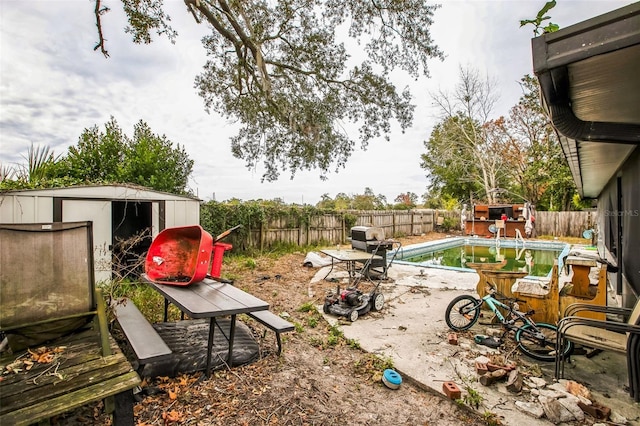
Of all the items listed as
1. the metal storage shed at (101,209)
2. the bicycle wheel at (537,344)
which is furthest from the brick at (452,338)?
the metal storage shed at (101,209)

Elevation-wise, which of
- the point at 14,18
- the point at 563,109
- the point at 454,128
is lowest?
the point at 563,109

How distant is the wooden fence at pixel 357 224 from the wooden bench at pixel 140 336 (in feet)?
19.9

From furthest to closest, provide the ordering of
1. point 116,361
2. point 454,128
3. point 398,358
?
point 454,128, point 398,358, point 116,361

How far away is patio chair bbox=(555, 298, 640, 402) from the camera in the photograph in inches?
82.0

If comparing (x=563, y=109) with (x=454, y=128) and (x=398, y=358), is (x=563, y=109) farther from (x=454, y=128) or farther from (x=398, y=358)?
(x=454, y=128)

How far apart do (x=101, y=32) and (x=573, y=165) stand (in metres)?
7.93

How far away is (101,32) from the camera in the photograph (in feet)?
16.4

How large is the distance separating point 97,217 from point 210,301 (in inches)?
177

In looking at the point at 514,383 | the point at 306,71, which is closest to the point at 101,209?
the point at 306,71

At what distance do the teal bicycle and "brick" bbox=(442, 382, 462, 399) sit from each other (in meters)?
1.17

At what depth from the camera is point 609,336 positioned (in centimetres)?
258

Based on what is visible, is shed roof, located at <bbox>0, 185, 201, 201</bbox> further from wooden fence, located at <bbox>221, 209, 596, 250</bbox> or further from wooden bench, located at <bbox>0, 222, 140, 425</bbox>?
wooden bench, located at <bbox>0, 222, 140, 425</bbox>

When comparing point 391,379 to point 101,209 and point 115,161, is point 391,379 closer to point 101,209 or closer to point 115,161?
point 101,209

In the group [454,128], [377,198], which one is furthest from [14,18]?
[454,128]
